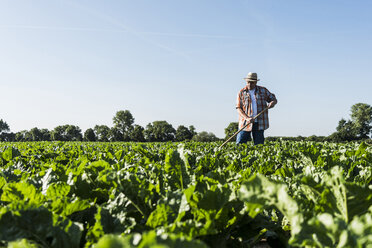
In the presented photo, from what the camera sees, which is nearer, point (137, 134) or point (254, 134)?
point (254, 134)

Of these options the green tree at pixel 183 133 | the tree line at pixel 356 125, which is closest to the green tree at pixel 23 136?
the green tree at pixel 183 133

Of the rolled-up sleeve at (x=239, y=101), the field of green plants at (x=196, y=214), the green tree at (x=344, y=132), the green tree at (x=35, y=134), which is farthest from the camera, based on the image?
the green tree at (x=35, y=134)

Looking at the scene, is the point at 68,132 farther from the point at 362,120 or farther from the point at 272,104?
the point at 272,104

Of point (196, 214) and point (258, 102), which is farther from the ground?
point (258, 102)

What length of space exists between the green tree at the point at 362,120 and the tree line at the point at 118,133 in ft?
151

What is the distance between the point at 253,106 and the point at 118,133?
93.7 meters

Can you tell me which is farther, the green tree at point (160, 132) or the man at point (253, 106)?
the green tree at point (160, 132)

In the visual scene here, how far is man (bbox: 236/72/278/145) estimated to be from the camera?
27.5ft

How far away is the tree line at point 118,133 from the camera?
96.9m

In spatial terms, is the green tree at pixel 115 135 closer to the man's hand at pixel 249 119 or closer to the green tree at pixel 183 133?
the green tree at pixel 183 133

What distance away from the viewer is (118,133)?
9869 cm

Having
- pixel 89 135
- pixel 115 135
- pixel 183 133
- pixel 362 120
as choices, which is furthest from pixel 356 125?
pixel 89 135

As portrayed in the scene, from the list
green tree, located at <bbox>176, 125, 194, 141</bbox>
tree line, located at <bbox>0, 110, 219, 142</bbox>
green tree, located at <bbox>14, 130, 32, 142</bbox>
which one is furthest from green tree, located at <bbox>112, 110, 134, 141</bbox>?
green tree, located at <bbox>14, 130, 32, 142</bbox>

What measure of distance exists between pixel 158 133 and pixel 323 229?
96.5 meters
